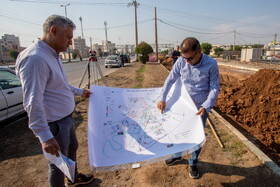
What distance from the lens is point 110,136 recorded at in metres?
1.92

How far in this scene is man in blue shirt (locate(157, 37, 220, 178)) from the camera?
206 cm

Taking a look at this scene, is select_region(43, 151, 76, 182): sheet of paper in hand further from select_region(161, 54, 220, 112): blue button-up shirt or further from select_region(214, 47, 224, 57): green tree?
select_region(214, 47, 224, 57): green tree

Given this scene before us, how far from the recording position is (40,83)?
1.40 metres

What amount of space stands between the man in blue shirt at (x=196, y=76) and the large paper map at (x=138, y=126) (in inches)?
4.3

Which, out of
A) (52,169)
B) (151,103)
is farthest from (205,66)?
(52,169)

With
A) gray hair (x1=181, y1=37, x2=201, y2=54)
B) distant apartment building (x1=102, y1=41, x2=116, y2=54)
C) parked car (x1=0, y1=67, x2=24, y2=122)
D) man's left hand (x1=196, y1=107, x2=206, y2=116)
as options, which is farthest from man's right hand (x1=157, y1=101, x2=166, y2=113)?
distant apartment building (x1=102, y1=41, x2=116, y2=54)

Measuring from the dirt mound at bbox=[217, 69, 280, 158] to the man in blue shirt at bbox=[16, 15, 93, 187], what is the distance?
4071 mm

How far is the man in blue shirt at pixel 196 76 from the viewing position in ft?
6.75

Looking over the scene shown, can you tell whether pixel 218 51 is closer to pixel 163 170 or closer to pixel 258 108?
pixel 258 108

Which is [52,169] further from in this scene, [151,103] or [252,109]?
[252,109]

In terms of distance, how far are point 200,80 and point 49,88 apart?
1.70 m

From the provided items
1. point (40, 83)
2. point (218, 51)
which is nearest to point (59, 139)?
point (40, 83)

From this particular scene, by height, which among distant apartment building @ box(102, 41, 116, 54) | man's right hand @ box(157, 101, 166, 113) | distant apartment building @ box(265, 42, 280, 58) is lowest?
man's right hand @ box(157, 101, 166, 113)

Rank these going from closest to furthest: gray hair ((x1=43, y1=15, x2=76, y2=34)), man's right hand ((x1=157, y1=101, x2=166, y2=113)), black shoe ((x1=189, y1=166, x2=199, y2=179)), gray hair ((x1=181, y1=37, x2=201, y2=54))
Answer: gray hair ((x1=43, y1=15, x2=76, y2=34)), gray hair ((x1=181, y1=37, x2=201, y2=54)), man's right hand ((x1=157, y1=101, x2=166, y2=113)), black shoe ((x1=189, y1=166, x2=199, y2=179))
